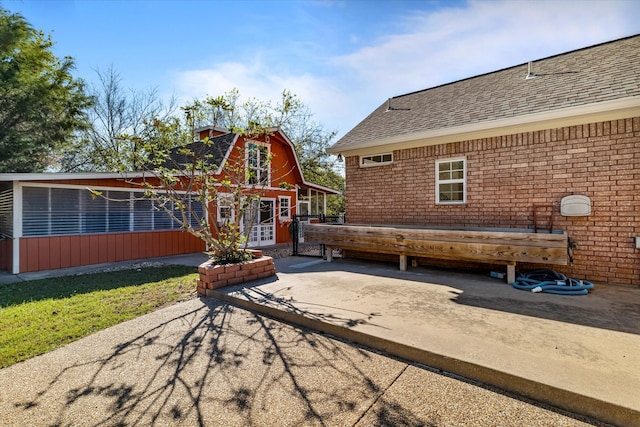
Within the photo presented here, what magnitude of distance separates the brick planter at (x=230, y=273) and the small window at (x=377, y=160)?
3.94 m

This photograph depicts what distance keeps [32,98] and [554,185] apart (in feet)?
51.6

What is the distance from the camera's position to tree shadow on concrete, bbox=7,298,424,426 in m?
Answer: 2.05

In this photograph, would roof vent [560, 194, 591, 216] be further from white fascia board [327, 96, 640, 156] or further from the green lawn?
the green lawn

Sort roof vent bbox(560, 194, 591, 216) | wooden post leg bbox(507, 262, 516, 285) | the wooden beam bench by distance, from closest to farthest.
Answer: the wooden beam bench, wooden post leg bbox(507, 262, 516, 285), roof vent bbox(560, 194, 591, 216)

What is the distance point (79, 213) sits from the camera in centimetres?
834

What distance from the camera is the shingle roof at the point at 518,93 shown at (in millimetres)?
5398

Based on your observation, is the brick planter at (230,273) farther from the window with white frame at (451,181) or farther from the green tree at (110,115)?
the green tree at (110,115)

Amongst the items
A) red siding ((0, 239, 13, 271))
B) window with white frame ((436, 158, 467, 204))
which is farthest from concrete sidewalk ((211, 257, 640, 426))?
red siding ((0, 239, 13, 271))

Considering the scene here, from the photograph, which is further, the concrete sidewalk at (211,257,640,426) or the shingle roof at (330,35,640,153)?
the shingle roof at (330,35,640,153)

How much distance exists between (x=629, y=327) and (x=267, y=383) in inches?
153

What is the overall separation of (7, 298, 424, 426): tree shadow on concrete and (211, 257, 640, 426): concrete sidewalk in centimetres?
40

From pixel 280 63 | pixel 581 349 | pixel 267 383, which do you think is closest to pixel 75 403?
pixel 267 383

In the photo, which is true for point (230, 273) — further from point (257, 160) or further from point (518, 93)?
point (518, 93)

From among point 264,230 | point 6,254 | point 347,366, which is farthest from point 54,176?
point 347,366
